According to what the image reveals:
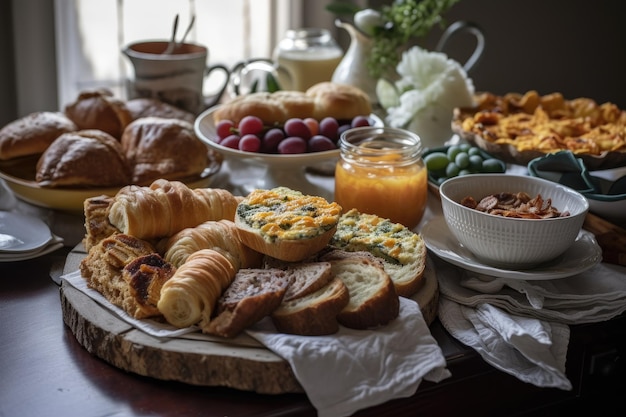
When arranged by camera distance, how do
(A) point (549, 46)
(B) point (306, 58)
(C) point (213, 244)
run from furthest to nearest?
(A) point (549, 46)
(B) point (306, 58)
(C) point (213, 244)

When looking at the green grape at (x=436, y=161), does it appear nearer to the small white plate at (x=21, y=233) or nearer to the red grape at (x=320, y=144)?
the red grape at (x=320, y=144)

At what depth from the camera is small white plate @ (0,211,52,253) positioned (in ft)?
4.75

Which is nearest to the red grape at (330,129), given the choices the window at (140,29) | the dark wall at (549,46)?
the window at (140,29)

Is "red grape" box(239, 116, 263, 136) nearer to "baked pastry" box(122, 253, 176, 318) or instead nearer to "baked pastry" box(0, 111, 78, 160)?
"baked pastry" box(0, 111, 78, 160)

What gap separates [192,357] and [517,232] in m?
0.57

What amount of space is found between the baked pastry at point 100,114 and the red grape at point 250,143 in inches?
13.2

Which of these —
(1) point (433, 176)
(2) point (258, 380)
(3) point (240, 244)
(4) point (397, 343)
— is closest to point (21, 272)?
(3) point (240, 244)

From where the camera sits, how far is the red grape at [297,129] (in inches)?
65.9

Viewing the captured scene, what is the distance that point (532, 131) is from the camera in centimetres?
187

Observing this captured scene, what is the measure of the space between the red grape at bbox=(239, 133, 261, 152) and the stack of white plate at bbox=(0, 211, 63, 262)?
42cm

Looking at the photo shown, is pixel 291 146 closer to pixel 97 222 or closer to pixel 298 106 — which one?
pixel 298 106

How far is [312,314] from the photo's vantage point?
110cm

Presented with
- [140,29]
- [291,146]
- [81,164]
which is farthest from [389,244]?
[140,29]

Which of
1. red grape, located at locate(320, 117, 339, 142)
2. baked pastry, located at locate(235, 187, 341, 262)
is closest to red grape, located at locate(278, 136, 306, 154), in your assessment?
red grape, located at locate(320, 117, 339, 142)
